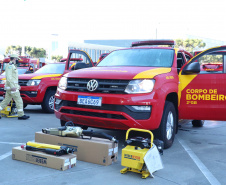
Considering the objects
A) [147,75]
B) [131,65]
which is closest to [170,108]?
[147,75]

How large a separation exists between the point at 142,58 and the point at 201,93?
1.26 meters

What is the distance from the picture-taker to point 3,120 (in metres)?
7.57

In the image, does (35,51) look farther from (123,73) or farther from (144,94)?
(144,94)

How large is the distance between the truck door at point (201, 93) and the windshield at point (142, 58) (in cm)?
41

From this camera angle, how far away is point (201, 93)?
505cm

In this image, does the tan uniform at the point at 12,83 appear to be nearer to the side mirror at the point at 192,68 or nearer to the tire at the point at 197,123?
the tire at the point at 197,123

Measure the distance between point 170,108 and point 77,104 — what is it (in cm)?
152

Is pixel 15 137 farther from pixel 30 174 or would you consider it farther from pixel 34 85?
pixel 34 85

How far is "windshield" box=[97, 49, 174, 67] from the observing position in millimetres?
5266

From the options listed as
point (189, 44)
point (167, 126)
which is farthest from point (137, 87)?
point (189, 44)

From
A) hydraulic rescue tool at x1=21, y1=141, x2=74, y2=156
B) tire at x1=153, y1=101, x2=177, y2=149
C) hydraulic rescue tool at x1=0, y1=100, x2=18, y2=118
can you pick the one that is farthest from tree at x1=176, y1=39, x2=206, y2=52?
hydraulic rescue tool at x1=21, y1=141, x2=74, y2=156

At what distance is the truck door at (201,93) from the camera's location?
496 cm

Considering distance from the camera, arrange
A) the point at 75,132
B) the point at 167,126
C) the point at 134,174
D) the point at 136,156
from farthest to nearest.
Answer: the point at 167,126 → the point at 75,132 → the point at 134,174 → the point at 136,156

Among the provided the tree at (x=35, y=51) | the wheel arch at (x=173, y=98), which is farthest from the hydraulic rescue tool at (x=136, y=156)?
the tree at (x=35, y=51)
